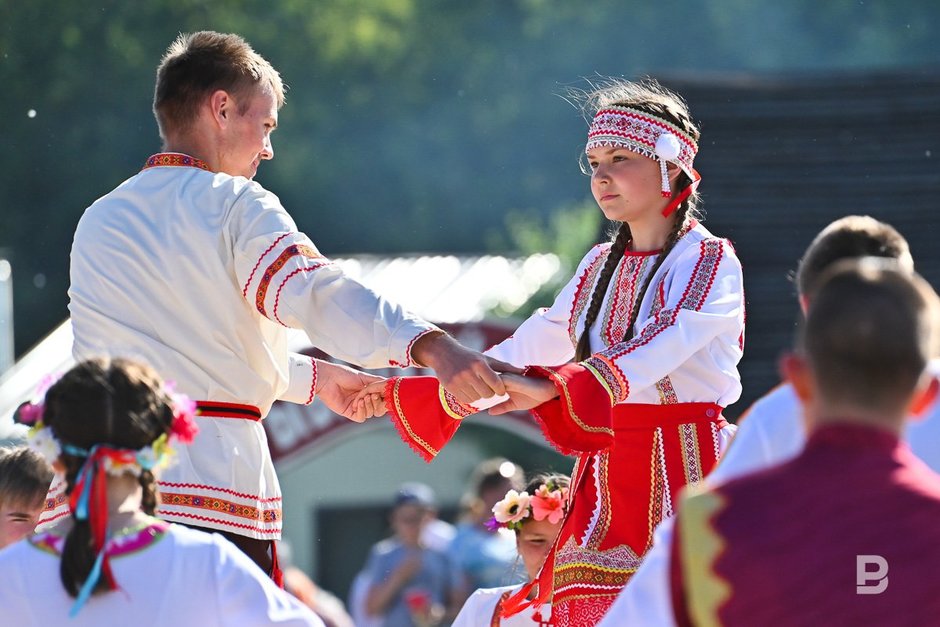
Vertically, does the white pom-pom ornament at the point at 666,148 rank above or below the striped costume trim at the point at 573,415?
above

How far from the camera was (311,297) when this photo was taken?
3953 mm

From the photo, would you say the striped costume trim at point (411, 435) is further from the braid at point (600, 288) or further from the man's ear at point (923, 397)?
the man's ear at point (923, 397)

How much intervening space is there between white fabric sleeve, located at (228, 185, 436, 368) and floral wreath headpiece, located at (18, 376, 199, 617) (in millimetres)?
849

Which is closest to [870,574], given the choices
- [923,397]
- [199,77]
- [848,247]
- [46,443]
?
[923,397]

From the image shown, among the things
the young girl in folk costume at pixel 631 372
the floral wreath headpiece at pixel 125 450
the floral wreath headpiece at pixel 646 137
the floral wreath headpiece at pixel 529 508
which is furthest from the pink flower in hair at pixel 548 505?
the floral wreath headpiece at pixel 125 450

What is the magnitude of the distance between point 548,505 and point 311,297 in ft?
4.77

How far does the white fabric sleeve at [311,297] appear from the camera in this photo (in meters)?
3.92

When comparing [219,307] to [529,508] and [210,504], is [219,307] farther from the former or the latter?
[529,508]

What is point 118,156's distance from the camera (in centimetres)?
2836

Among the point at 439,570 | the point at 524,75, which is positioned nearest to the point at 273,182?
the point at 524,75

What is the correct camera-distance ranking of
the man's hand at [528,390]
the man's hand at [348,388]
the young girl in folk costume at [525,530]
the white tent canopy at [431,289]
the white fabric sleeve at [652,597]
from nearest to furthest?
the white fabric sleeve at [652,597] < the man's hand at [528,390] < the man's hand at [348,388] < the young girl in folk costume at [525,530] < the white tent canopy at [431,289]

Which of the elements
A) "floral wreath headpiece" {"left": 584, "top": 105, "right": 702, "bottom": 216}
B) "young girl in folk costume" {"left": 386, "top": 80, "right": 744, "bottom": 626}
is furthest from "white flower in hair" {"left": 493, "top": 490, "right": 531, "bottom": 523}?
"floral wreath headpiece" {"left": 584, "top": 105, "right": 702, "bottom": 216}

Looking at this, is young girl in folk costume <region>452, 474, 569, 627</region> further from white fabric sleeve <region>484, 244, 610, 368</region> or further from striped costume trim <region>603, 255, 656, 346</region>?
striped costume trim <region>603, 255, 656, 346</region>

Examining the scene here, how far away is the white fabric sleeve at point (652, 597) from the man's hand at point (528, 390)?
150cm
